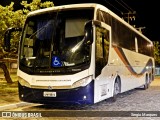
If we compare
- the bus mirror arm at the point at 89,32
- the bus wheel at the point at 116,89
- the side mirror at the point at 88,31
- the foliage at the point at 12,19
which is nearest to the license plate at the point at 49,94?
the bus mirror arm at the point at 89,32

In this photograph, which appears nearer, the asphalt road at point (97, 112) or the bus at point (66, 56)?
the asphalt road at point (97, 112)

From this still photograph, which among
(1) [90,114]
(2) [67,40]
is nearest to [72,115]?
(1) [90,114]

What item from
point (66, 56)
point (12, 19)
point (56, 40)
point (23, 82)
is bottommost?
point (23, 82)

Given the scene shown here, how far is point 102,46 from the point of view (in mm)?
10805

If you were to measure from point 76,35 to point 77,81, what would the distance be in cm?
150

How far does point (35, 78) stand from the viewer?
33.3ft

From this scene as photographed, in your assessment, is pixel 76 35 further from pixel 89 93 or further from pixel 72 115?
pixel 72 115

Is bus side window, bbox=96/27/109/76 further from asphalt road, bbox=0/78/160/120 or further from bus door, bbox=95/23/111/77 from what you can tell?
asphalt road, bbox=0/78/160/120

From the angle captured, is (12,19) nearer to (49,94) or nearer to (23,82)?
(23,82)

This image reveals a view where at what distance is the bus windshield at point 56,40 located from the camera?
9922mm

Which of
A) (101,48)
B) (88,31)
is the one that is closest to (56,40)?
(88,31)

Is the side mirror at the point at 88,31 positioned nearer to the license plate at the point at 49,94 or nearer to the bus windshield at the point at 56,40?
the bus windshield at the point at 56,40

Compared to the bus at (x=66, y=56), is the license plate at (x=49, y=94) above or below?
below

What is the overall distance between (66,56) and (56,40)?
69 cm
